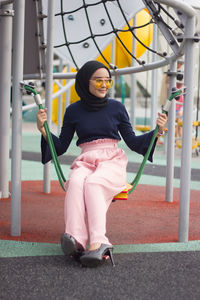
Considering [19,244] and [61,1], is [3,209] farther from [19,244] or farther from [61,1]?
[61,1]

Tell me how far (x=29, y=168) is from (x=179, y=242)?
3.38m

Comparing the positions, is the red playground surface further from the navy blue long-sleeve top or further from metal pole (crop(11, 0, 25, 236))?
the navy blue long-sleeve top

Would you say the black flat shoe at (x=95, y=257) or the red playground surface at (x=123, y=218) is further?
the red playground surface at (x=123, y=218)

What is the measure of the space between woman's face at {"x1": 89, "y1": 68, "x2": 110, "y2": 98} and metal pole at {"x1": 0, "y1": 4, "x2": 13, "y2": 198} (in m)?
1.32

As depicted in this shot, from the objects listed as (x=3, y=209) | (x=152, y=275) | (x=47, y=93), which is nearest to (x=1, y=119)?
(x=47, y=93)

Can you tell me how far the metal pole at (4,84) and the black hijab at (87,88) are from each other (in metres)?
1.26

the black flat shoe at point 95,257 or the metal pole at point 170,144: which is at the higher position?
the metal pole at point 170,144

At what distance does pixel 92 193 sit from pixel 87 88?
2.13ft

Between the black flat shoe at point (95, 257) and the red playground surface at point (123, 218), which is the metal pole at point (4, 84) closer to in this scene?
the red playground surface at point (123, 218)

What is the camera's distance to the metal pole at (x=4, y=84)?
3.94m

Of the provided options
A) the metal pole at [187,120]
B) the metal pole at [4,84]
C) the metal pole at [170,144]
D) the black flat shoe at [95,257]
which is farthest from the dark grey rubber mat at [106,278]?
the metal pole at [4,84]

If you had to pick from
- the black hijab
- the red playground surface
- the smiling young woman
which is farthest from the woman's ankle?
the black hijab

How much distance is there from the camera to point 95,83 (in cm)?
284

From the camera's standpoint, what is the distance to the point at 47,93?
4215mm
